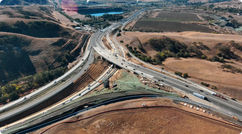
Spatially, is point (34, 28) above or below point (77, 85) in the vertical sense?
above

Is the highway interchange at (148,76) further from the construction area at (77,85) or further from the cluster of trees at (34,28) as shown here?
the cluster of trees at (34,28)

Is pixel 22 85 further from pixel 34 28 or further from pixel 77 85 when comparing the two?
pixel 34 28

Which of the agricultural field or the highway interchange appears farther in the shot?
the agricultural field

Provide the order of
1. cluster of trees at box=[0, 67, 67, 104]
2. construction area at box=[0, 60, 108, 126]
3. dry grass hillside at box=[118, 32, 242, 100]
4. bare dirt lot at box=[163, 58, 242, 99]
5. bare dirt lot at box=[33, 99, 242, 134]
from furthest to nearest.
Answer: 1. dry grass hillside at box=[118, 32, 242, 100]
2. cluster of trees at box=[0, 67, 67, 104]
3. bare dirt lot at box=[163, 58, 242, 99]
4. construction area at box=[0, 60, 108, 126]
5. bare dirt lot at box=[33, 99, 242, 134]

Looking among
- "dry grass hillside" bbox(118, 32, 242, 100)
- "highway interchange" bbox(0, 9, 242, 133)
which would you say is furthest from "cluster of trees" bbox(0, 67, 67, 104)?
"dry grass hillside" bbox(118, 32, 242, 100)

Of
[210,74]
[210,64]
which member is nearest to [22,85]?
[210,74]

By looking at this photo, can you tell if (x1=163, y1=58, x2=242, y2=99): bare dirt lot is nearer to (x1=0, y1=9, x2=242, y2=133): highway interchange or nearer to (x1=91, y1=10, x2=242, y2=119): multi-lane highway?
(x1=0, y1=9, x2=242, y2=133): highway interchange
